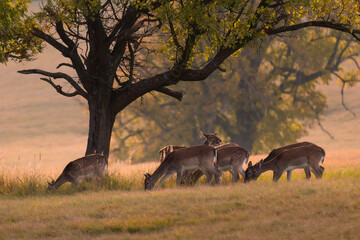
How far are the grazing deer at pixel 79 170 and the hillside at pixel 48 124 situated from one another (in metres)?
49.4

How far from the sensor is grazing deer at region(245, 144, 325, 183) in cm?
1806

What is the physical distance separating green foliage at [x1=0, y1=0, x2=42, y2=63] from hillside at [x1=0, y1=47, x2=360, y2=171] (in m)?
48.4

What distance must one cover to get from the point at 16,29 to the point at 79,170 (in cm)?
471

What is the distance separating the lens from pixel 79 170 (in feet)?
60.1

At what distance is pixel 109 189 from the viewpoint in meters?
18.3

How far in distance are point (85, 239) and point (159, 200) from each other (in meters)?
3.20

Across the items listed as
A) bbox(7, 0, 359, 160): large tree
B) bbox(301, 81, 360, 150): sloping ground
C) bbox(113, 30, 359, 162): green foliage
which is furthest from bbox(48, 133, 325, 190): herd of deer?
bbox(301, 81, 360, 150): sloping ground

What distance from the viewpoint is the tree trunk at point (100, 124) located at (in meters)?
20.0

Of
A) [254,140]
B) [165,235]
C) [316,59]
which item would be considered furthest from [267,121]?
[165,235]

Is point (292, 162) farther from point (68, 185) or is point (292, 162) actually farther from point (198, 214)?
point (68, 185)

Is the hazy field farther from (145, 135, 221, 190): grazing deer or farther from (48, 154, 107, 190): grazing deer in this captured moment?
(145, 135, 221, 190): grazing deer

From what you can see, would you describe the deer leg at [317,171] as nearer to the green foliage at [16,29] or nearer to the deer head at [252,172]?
the deer head at [252,172]

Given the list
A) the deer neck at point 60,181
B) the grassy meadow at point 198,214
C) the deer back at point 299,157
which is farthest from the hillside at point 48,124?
the grassy meadow at point 198,214

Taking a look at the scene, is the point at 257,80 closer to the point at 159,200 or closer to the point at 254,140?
the point at 254,140
